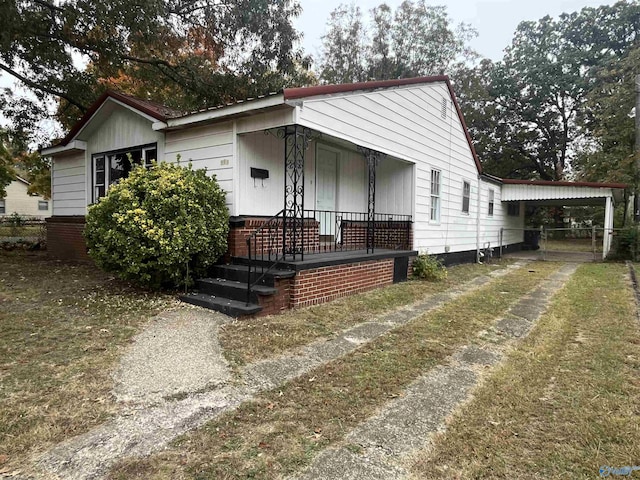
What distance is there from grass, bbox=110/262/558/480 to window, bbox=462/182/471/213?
8.17 m

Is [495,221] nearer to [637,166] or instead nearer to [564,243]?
[637,166]

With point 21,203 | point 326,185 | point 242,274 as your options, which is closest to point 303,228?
point 242,274

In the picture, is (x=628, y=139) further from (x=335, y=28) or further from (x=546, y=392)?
(x=546, y=392)

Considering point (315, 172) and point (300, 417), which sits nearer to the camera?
point (300, 417)

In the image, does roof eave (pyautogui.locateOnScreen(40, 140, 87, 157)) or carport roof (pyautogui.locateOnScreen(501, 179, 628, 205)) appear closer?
roof eave (pyautogui.locateOnScreen(40, 140, 87, 157))

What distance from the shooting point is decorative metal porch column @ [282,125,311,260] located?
5.78 metres

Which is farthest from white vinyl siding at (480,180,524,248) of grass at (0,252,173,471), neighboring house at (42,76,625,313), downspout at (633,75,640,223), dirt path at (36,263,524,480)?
grass at (0,252,173,471)

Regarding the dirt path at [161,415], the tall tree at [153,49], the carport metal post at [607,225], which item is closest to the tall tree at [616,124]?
the carport metal post at [607,225]

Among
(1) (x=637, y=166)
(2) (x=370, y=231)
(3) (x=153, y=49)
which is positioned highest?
(3) (x=153, y=49)

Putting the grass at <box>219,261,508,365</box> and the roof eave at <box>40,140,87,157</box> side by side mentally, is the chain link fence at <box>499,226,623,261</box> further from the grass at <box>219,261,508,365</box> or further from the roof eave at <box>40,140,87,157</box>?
the roof eave at <box>40,140,87,157</box>

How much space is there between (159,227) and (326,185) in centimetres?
427

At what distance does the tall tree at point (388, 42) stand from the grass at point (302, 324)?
22.5 metres

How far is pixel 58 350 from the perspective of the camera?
3688mm

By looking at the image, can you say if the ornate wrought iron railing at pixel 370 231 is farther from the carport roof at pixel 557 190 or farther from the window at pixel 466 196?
the carport roof at pixel 557 190
